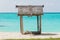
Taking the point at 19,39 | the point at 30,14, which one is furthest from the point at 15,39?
the point at 30,14

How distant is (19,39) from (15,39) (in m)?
0.21

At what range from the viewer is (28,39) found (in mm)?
15656

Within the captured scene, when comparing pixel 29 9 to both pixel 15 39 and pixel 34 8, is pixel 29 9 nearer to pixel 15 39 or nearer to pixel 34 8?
pixel 34 8

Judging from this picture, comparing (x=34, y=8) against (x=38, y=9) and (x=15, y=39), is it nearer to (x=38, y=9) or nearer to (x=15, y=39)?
(x=38, y=9)

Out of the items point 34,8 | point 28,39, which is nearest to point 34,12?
point 34,8

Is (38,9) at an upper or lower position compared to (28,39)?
upper

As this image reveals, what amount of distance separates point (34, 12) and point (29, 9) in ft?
1.17

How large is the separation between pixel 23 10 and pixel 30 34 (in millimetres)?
1511

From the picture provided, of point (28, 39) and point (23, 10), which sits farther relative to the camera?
point (23, 10)

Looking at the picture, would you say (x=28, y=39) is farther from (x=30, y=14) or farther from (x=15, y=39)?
(x=30, y=14)

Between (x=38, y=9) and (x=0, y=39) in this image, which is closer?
(x=0, y=39)

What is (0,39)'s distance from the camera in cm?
1586

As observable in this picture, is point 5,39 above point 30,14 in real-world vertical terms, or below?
below

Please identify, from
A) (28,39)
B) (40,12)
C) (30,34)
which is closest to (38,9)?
(40,12)
